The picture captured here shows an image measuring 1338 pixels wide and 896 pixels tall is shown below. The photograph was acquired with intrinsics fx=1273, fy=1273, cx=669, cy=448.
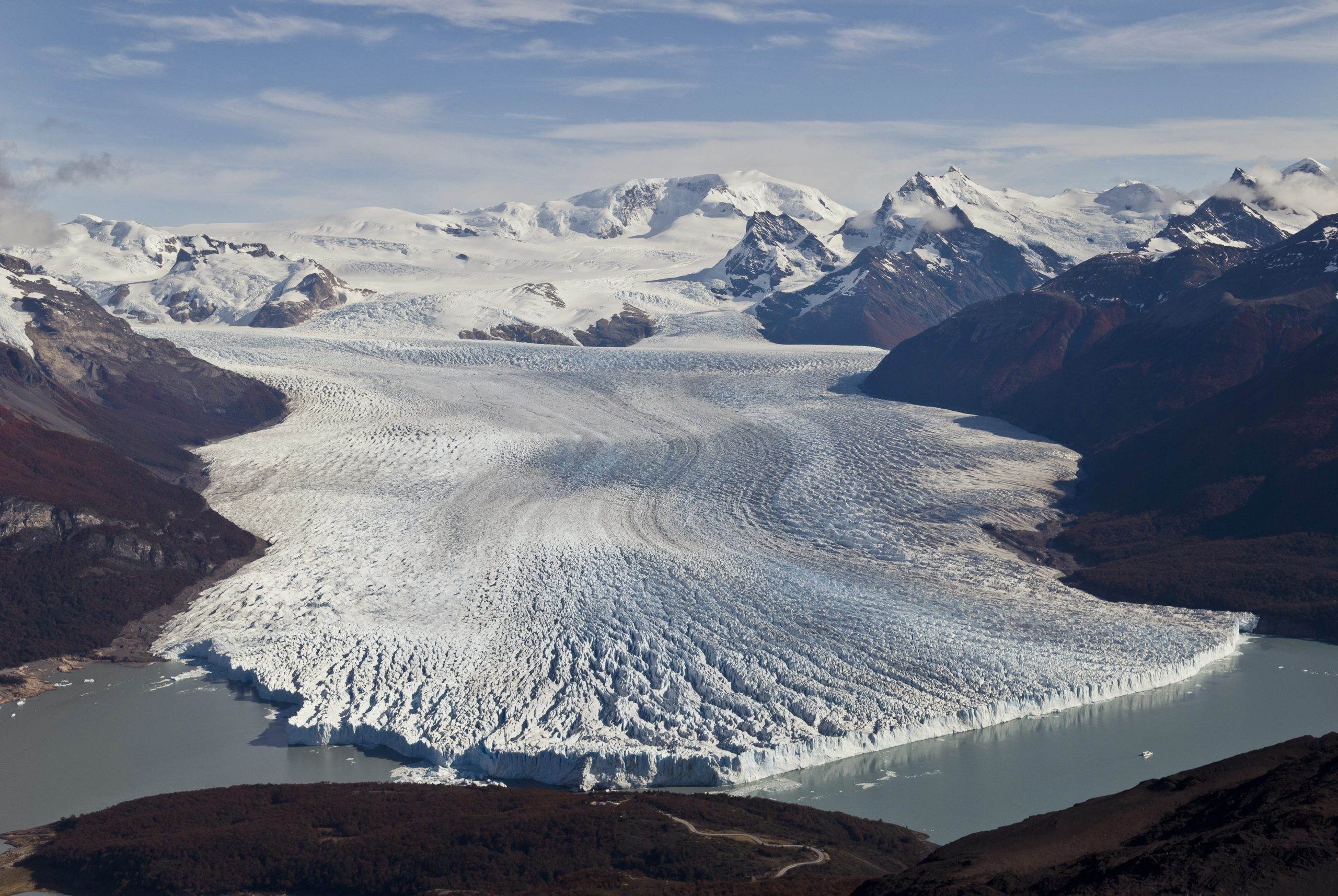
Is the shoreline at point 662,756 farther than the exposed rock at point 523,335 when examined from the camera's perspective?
No

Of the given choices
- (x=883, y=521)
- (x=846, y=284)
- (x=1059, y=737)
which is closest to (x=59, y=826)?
(x=1059, y=737)

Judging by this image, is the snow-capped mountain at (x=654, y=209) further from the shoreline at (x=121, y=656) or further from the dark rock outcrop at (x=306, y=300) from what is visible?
the shoreline at (x=121, y=656)

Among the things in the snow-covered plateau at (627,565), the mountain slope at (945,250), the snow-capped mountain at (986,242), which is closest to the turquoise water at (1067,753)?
the snow-covered plateau at (627,565)

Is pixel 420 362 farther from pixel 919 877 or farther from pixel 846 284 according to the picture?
pixel 919 877

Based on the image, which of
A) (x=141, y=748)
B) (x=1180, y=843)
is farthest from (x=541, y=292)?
(x=1180, y=843)

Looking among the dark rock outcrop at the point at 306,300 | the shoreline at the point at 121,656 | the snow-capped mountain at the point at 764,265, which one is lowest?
the shoreline at the point at 121,656
